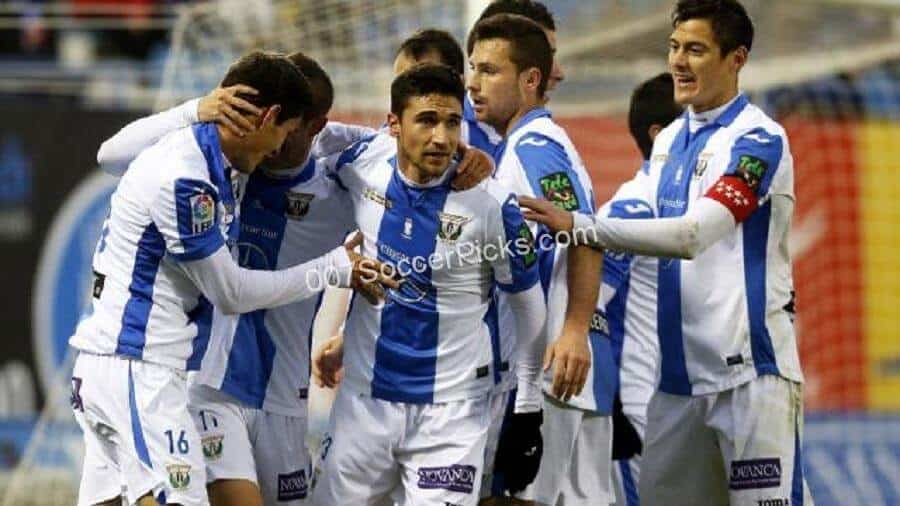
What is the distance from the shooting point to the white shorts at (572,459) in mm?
7254

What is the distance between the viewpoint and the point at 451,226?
22.5 ft

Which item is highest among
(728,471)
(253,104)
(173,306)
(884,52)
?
(884,52)

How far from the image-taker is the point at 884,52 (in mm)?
11953

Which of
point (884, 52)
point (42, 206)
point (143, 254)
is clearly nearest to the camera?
point (143, 254)

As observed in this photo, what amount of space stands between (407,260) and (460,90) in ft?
2.08

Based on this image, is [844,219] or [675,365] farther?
[844,219]

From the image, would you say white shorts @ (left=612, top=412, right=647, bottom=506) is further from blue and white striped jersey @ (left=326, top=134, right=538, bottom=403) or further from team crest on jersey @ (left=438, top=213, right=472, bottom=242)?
team crest on jersey @ (left=438, top=213, right=472, bottom=242)

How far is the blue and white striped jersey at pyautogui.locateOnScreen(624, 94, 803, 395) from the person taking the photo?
705 cm

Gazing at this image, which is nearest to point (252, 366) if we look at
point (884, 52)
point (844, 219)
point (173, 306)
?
point (173, 306)

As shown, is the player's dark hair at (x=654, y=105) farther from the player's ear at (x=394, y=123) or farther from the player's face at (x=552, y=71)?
the player's ear at (x=394, y=123)

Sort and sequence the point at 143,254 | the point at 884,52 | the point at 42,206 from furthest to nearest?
the point at 42,206, the point at 884,52, the point at 143,254

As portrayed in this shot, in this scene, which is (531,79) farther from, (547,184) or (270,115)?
(270,115)

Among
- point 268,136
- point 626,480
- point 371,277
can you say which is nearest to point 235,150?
point 268,136

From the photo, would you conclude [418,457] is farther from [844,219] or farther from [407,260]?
[844,219]
